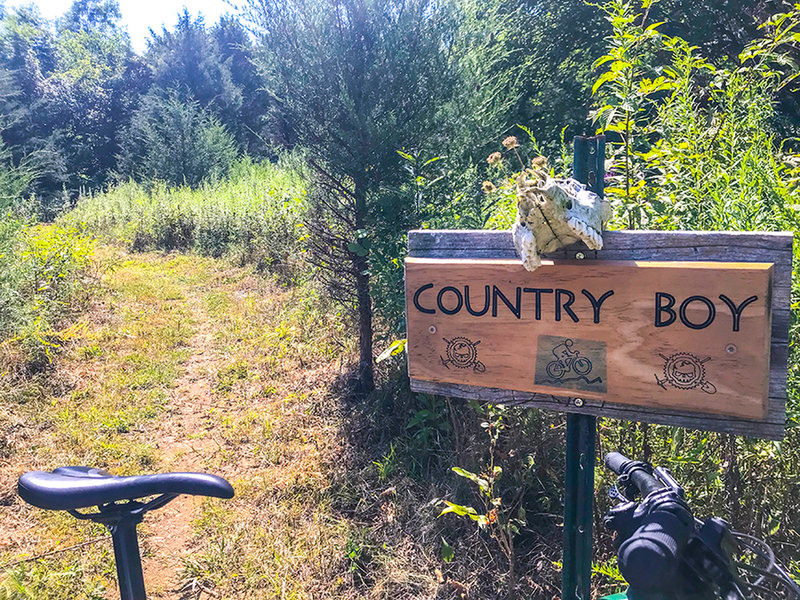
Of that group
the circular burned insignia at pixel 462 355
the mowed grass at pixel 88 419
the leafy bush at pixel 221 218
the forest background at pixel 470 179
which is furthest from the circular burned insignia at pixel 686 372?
the leafy bush at pixel 221 218

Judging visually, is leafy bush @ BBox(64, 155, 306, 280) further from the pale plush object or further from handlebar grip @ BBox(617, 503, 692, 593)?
handlebar grip @ BBox(617, 503, 692, 593)

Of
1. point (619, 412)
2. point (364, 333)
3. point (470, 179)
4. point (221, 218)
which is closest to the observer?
point (619, 412)

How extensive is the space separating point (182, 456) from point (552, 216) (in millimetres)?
3337

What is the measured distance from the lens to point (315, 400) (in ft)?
13.9

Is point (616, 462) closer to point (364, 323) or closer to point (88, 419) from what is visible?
point (364, 323)

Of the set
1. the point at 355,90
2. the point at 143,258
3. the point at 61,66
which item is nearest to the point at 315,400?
the point at 355,90

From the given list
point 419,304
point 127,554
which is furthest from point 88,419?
point 419,304

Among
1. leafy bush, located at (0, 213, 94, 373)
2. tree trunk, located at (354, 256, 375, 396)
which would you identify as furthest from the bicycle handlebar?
leafy bush, located at (0, 213, 94, 373)

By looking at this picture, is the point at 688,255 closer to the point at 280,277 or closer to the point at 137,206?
the point at 280,277

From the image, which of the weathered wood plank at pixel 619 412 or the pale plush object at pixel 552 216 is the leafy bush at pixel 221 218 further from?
the pale plush object at pixel 552 216

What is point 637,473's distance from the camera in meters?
1.18

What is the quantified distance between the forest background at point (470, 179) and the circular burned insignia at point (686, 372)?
756 millimetres

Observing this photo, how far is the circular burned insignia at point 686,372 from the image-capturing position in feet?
3.75

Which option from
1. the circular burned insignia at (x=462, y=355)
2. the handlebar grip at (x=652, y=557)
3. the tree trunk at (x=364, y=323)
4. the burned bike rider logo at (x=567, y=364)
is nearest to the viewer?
the handlebar grip at (x=652, y=557)
